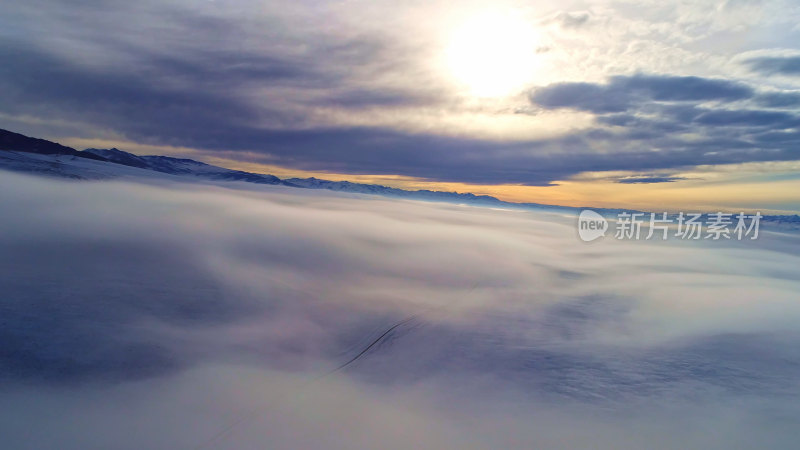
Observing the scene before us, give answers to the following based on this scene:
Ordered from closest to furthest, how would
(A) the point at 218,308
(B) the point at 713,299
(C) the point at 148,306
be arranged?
1. (C) the point at 148,306
2. (A) the point at 218,308
3. (B) the point at 713,299

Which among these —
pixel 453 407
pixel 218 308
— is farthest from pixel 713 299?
pixel 218 308

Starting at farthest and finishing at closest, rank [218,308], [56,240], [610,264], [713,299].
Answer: [610,264], [713,299], [56,240], [218,308]

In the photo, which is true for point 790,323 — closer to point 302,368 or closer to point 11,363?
point 302,368

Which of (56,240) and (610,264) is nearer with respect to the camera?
(56,240)

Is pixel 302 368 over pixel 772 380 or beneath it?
beneath

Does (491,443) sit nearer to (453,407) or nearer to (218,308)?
(453,407)


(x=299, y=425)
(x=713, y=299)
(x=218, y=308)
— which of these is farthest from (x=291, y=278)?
(x=713, y=299)

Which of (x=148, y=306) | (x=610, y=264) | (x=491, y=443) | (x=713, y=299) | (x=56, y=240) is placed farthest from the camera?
(x=610, y=264)

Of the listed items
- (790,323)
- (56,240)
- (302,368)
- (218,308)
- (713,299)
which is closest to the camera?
(302,368)

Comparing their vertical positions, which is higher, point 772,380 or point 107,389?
point 772,380
